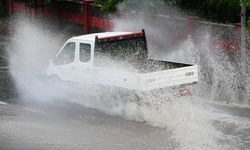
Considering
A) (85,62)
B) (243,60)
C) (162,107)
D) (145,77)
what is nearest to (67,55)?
(85,62)

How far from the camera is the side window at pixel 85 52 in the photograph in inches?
672

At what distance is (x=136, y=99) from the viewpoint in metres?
15.7

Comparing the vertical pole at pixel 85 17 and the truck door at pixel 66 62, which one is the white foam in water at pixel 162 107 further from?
the vertical pole at pixel 85 17

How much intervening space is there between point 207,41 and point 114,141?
8.38 meters

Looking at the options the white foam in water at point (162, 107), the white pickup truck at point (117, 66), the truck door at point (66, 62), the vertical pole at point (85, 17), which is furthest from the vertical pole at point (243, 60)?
the vertical pole at point (85, 17)

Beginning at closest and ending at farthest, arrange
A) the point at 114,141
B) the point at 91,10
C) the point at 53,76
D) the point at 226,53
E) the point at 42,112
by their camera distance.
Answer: the point at 114,141
the point at 42,112
the point at 53,76
the point at 226,53
the point at 91,10

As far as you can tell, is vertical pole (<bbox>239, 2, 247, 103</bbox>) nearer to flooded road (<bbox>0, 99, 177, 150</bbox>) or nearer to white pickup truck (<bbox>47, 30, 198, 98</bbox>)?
white pickup truck (<bbox>47, 30, 198, 98</bbox>)

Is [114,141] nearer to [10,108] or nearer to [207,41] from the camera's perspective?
[10,108]

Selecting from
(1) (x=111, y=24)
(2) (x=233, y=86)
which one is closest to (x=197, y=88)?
(2) (x=233, y=86)

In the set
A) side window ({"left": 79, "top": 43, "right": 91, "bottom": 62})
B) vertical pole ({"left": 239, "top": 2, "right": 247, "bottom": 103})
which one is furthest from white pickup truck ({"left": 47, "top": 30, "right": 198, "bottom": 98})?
vertical pole ({"left": 239, "top": 2, "right": 247, "bottom": 103})

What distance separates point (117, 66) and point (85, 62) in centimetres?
83

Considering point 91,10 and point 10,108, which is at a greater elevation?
point 91,10

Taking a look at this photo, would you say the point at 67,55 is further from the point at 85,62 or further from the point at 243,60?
the point at 243,60

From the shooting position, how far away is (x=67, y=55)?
17.8 metres
